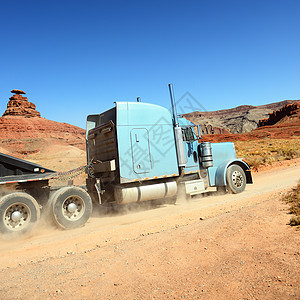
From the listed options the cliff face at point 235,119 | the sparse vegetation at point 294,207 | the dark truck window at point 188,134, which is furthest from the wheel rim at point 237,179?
A: the cliff face at point 235,119

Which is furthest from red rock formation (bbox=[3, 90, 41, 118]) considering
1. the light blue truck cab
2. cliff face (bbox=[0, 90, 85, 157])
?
the light blue truck cab

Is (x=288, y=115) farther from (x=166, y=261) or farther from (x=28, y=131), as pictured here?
(x=166, y=261)

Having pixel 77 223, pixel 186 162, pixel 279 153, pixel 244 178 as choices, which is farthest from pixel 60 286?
pixel 279 153

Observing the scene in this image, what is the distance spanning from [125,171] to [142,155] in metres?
0.80

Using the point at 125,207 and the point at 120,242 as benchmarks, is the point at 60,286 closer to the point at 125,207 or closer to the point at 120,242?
the point at 120,242

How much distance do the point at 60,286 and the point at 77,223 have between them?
3.58m

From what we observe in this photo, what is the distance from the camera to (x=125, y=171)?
7.80 m

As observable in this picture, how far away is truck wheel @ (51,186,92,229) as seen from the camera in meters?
6.69

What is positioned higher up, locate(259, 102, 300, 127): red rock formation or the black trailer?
locate(259, 102, 300, 127): red rock formation

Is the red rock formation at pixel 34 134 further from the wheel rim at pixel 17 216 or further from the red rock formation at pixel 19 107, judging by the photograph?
the wheel rim at pixel 17 216

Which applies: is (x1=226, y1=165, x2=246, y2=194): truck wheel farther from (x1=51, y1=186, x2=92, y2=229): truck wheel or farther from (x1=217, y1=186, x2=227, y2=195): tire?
(x1=51, y1=186, x2=92, y2=229): truck wheel

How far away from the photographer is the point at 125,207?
9141mm

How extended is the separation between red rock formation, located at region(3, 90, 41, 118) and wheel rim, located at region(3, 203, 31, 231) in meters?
97.3

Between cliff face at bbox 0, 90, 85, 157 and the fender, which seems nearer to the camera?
the fender
